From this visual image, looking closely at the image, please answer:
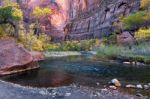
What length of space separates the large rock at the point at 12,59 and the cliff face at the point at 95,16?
54753 millimetres

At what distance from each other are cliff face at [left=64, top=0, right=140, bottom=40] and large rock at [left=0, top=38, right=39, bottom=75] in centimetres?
5475

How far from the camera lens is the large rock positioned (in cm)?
2681

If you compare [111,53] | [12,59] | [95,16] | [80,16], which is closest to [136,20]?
[111,53]

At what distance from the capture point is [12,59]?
2775 cm

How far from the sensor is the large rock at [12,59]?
2681cm

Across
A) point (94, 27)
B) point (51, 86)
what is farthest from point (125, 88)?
point (94, 27)

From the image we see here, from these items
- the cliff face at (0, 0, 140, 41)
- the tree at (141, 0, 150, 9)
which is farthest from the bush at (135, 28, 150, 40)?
the cliff face at (0, 0, 140, 41)

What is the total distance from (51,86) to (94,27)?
73.1 metres

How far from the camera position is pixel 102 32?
8769 cm

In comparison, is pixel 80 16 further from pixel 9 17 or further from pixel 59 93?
pixel 59 93

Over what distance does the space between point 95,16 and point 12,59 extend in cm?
7232

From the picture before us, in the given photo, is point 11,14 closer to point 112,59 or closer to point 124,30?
point 112,59

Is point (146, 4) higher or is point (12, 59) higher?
point (146, 4)

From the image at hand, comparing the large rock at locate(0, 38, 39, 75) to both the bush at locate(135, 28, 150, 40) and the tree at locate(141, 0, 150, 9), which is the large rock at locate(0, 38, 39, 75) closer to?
the bush at locate(135, 28, 150, 40)
